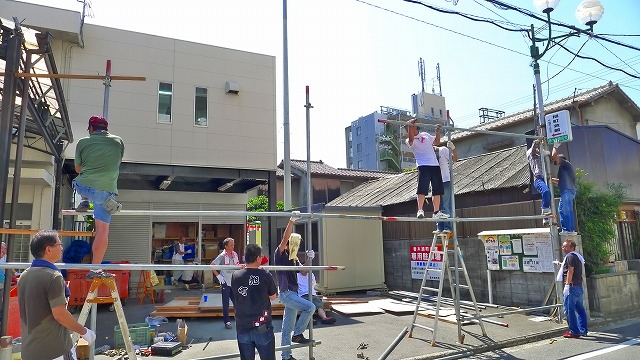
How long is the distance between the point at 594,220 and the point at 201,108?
1181 centimetres

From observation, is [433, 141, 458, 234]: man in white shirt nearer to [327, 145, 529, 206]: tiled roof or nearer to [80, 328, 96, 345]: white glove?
[327, 145, 529, 206]: tiled roof

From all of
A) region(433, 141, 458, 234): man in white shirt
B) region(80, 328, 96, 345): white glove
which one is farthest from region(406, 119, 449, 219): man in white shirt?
region(80, 328, 96, 345): white glove

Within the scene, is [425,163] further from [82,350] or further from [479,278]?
[82,350]

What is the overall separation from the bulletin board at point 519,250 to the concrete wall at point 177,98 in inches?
301

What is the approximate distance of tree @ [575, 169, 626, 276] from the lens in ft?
30.2

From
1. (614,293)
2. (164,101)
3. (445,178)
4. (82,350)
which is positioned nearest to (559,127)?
(445,178)

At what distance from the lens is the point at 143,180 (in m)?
14.8

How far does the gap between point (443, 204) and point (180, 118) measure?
31.0ft

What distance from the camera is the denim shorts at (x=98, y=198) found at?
13.1ft

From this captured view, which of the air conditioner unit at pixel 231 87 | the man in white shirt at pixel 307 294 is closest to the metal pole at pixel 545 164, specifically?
the man in white shirt at pixel 307 294

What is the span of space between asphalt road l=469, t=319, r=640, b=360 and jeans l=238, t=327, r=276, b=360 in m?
3.79

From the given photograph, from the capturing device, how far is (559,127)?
28.9ft

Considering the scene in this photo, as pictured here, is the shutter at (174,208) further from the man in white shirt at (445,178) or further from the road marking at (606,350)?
the road marking at (606,350)

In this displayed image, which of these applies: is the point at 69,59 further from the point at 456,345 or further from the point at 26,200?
the point at 456,345
